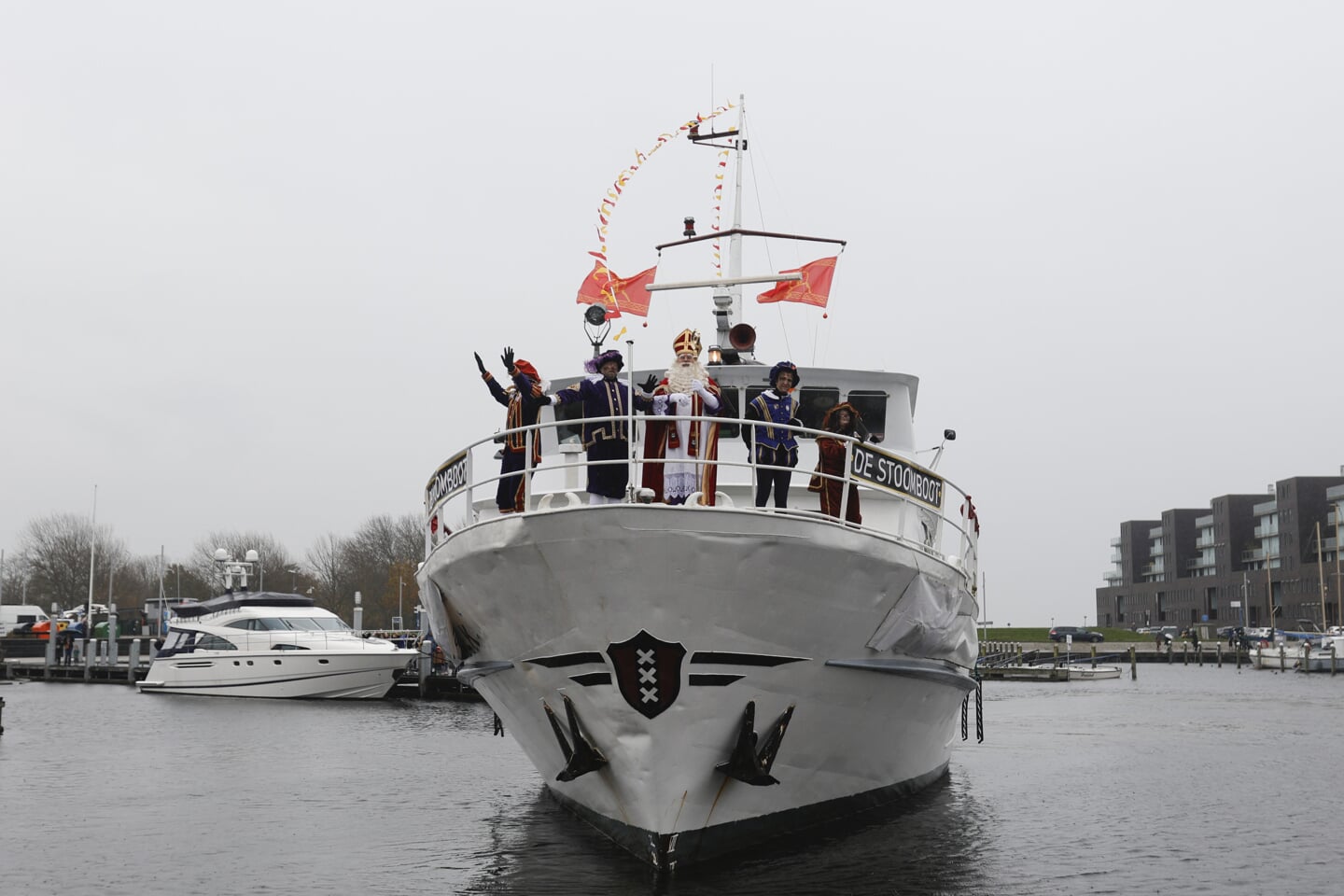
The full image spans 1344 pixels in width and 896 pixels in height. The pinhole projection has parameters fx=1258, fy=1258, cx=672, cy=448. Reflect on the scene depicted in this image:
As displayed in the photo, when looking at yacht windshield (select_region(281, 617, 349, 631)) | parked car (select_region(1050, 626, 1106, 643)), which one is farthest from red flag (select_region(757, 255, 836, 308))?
parked car (select_region(1050, 626, 1106, 643))

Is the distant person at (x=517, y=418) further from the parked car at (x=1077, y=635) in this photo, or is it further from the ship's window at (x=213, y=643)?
the parked car at (x=1077, y=635)

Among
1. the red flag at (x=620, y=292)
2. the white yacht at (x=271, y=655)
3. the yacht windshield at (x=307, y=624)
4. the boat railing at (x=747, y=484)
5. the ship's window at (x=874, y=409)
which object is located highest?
the red flag at (x=620, y=292)

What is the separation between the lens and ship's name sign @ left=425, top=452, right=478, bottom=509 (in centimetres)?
1000

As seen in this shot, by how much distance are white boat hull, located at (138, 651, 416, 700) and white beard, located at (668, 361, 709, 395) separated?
78.6 ft

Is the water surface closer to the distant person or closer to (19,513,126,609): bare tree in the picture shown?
the distant person

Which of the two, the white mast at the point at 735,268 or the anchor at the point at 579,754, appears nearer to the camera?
the anchor at the point at 579,754

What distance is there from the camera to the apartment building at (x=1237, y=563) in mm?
95625

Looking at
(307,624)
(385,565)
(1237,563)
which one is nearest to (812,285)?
(307,624)

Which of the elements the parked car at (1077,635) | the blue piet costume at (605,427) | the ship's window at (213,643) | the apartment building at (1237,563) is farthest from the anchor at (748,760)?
the apartment building at (1237,563)

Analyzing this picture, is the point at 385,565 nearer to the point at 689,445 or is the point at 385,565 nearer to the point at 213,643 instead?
the point at 213,643

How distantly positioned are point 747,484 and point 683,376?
4.02 feet

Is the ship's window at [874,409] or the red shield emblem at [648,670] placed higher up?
the ship's window at [874,409]

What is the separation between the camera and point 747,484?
10422 mm

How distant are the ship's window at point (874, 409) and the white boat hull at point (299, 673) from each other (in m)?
21.9
